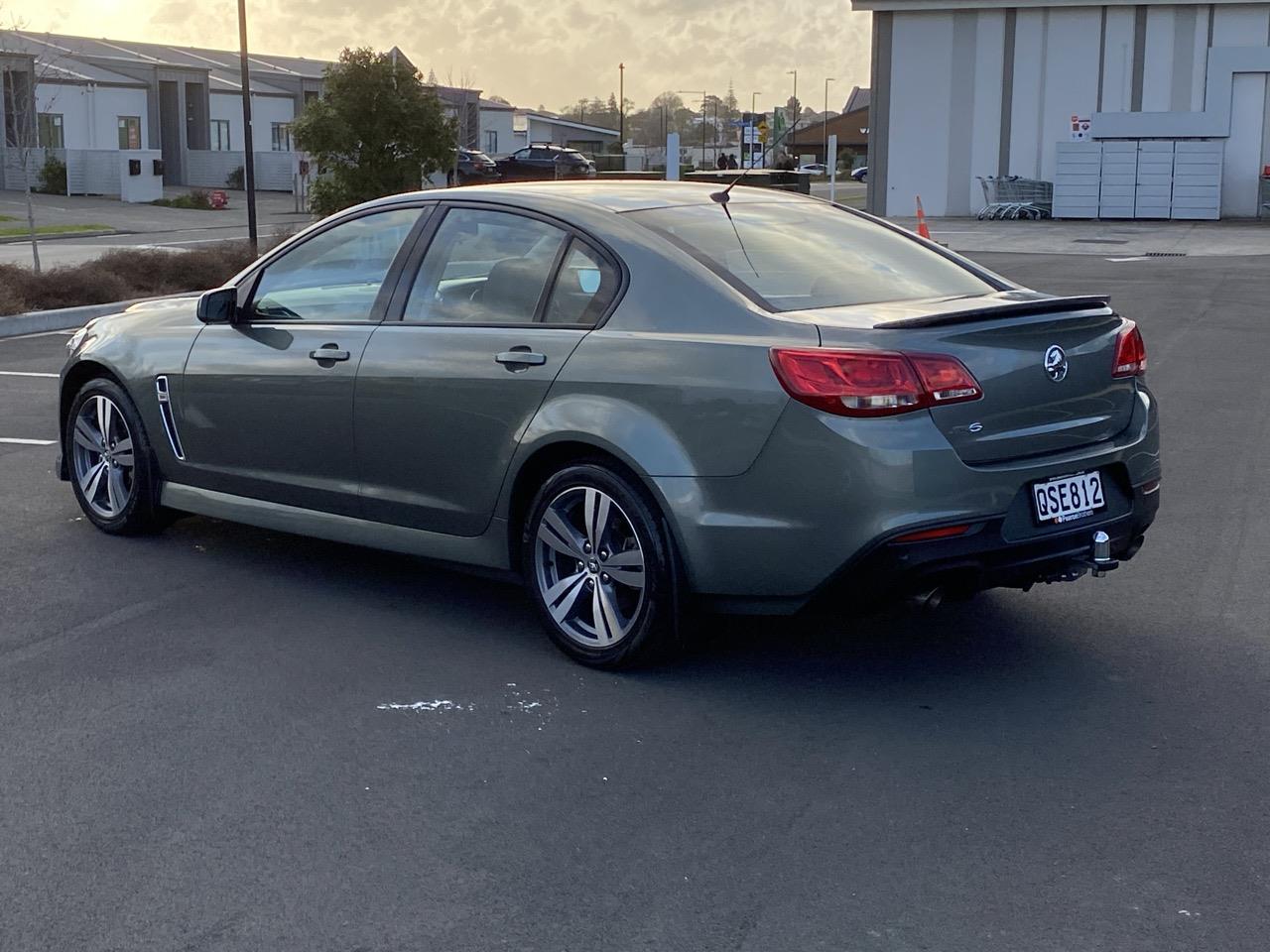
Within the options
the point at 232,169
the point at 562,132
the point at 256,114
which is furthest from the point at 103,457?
the point at 562,132

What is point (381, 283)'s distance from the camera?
19.7 ft

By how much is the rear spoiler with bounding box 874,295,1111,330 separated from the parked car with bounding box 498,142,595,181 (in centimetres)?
5524

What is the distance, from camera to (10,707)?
195 inches

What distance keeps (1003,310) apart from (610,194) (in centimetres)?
157

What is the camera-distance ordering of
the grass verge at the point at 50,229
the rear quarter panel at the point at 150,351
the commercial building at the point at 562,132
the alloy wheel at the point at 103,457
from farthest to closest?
the commercial building at the point at 562,132 < the grass verge at the point at 50,229 < the alloy wheel at the point at 103,457 < the rear quarter panel at the point at 150,351

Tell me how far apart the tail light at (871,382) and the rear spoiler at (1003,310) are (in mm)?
128

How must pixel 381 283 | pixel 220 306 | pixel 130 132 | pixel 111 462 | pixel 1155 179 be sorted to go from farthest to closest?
pixel 130 132 → pixel 1155 179 → pixel 111 462 → pixel 220 306 → pixel 381 283

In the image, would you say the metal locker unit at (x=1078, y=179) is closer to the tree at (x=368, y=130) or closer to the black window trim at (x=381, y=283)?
the tree at (x=368, y=130)

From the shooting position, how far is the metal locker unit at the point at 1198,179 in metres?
41.4

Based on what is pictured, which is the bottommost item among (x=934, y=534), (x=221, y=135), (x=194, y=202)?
(x=934, y=534)

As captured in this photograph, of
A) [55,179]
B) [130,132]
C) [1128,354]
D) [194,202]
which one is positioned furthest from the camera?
[130,132]

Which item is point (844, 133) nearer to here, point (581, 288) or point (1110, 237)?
point (1110, 237)

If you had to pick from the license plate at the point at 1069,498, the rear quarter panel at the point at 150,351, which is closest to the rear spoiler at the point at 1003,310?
the license plate at the point at 1069,498

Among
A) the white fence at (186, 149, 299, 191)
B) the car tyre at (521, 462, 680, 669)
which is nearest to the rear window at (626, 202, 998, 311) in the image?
the car tyre at (521, 462, 680, 669)
